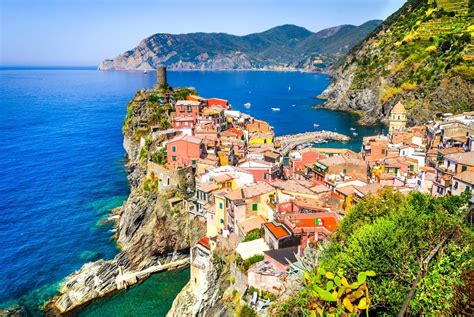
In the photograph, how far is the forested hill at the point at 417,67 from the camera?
228 ft

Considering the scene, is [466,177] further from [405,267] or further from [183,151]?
[183,151]

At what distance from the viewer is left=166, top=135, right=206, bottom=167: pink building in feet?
117

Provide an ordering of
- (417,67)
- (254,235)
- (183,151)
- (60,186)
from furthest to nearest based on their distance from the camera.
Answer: (417,67), (60,186), (183,151), (254,235)

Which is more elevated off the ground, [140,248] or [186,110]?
[186,110]

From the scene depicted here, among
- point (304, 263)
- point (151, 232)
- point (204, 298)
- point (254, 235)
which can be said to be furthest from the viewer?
point (151, 232)

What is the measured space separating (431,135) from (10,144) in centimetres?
7283

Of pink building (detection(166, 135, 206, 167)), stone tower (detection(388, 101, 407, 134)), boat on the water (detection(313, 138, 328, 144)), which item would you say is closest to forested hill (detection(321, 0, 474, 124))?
stone tower (detection(388, 101, 407, 134))

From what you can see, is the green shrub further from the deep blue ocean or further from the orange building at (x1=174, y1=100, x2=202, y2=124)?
the orange building at (x1=174, y1=100, x2=202, y2=124)

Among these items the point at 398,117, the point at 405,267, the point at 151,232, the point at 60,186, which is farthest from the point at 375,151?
the point at 60,186

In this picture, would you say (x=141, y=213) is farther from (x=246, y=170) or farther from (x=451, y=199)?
(x=451, y=199)

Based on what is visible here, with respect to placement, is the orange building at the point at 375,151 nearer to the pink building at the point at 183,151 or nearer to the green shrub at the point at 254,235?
the pink building at the point at 183,151

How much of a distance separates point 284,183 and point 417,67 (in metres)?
69.4

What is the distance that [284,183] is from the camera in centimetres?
2812

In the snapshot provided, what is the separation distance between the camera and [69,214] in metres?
41.8
